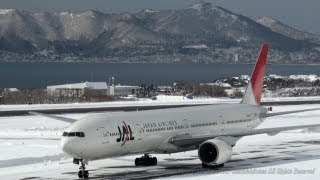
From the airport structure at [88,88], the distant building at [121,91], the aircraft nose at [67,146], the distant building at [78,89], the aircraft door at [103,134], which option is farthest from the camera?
the distant building at [121,91]

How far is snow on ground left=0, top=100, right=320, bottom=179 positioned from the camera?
32344 mm

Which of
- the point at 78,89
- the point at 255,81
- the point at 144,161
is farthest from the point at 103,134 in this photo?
the point at 78,89

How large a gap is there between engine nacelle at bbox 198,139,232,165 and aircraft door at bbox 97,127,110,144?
239 inches

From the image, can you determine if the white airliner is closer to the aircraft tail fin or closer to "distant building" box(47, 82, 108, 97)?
the aircraft tail fin

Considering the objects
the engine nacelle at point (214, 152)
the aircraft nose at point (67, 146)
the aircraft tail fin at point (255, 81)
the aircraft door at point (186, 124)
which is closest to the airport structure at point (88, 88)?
the aircraft tail fin at point (255, 81)

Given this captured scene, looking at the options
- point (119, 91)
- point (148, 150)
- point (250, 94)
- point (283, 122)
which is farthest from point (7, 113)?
point (119, 91)

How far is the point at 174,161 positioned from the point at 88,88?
96079 millimetres

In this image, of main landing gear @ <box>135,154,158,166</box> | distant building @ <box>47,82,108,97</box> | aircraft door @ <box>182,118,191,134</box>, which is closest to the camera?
main landing gear @ <box>135,154,158,166</box>

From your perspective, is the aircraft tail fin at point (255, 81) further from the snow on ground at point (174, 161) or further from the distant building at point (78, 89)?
the distant building at point (78, 89)

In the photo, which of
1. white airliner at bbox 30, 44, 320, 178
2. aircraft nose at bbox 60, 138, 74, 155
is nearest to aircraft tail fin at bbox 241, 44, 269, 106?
white airliner at bbox 30, 44, 320, 178

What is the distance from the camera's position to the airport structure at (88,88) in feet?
422

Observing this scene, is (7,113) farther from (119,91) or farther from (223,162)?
(119,91)

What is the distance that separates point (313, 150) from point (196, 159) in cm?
971

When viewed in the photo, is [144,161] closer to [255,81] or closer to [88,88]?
[255,81]
